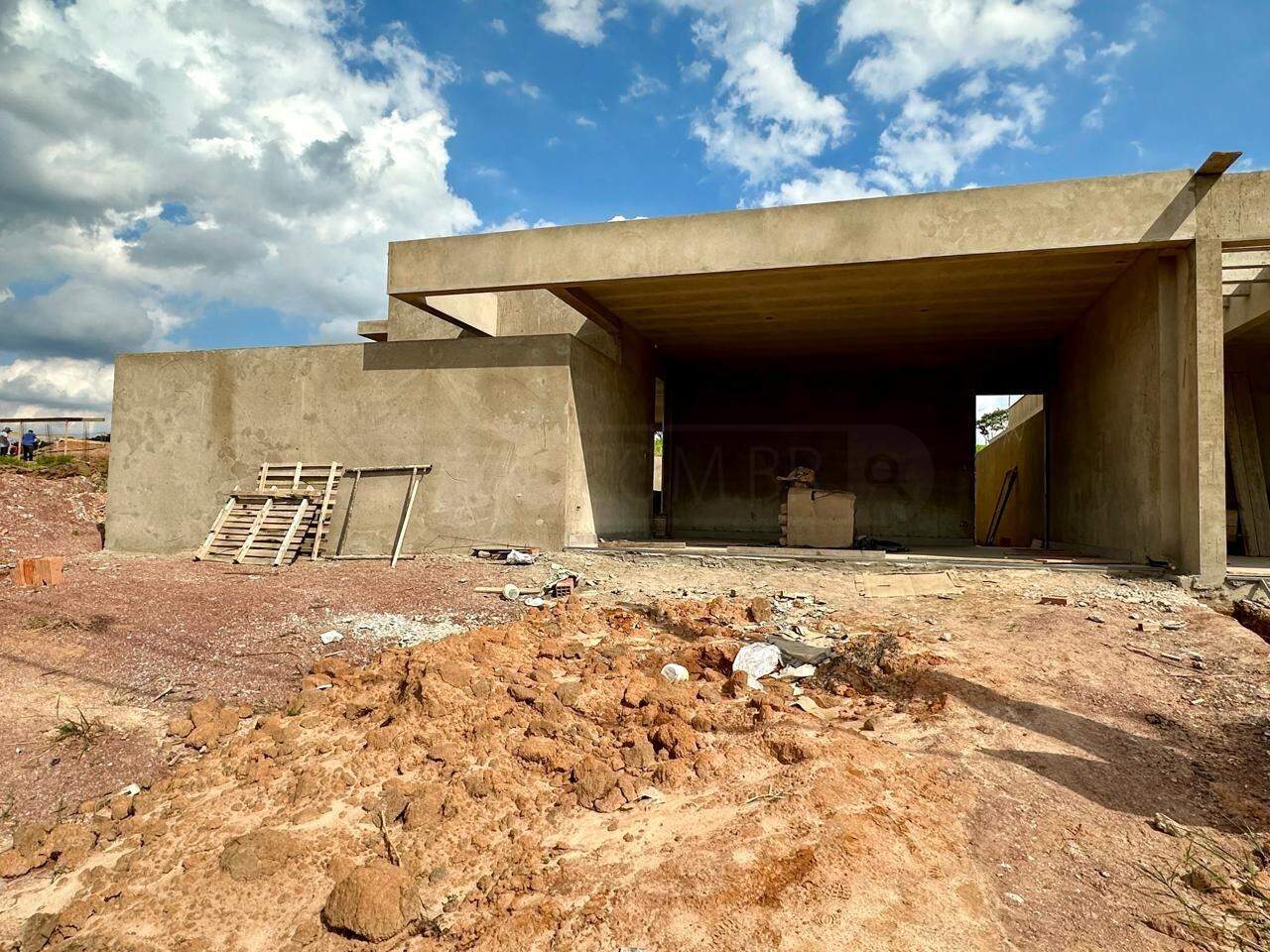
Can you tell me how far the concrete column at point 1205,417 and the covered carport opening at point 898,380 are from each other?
597 mm

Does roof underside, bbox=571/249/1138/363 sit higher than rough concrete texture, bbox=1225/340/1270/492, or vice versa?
roof underside, bbox=571/249/1138/363

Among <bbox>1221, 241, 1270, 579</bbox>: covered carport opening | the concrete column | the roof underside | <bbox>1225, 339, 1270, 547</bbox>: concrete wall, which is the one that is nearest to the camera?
the concrete column

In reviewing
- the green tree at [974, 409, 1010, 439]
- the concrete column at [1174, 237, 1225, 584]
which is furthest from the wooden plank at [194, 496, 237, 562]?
the green tree at [974, 409, 1010, 439]

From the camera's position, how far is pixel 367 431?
10344 mm

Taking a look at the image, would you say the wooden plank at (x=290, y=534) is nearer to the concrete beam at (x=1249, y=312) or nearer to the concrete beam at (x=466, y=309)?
the concrete beam at (x=466, y=309)

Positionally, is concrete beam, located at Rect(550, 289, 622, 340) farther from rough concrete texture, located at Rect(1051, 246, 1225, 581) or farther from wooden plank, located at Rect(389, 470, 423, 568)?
rough concrete texture, located at Rect(1051, 246, 1225, 581)

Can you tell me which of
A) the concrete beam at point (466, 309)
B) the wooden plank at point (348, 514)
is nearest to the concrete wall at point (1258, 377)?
the concrete beam at point (466, 309)

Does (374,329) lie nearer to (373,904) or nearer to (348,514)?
(348,514)

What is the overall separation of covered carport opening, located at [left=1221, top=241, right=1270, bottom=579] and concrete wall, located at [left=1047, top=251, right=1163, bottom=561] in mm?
1688

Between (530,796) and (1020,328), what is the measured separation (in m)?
11.4

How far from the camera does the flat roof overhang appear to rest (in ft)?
23.6

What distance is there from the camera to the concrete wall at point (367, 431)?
9.58 meters

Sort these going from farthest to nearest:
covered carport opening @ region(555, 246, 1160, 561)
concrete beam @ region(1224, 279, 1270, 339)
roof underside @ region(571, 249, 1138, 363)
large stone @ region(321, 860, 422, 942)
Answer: concrete beam @ region(1224, 279, 1270, 339)
covered carport opening @ region(555, 246, 1160, 561)
roof underside @ region(571, 249, 1138, 363)
large stone @ region(321, 860, 422, 942)

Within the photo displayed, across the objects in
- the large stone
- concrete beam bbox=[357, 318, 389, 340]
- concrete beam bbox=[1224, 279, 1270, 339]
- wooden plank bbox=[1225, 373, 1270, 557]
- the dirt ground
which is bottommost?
the large stone
